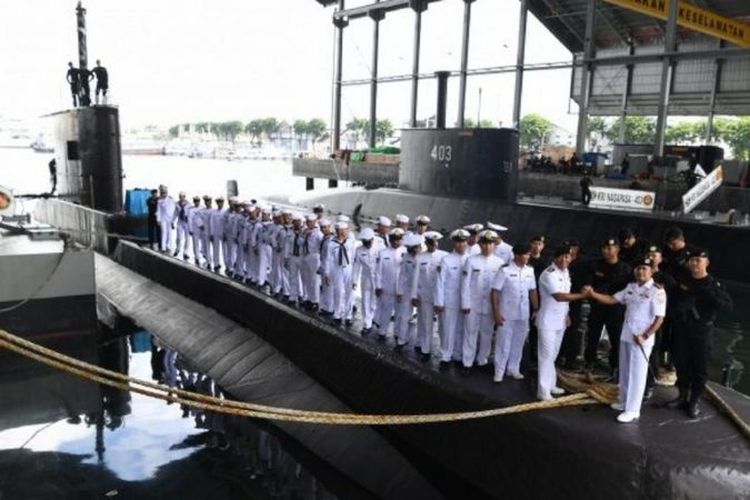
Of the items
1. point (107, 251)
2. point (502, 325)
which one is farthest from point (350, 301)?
point (107, 251)

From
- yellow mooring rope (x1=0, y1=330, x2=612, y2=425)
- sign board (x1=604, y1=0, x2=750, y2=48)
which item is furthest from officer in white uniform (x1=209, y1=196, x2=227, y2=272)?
sign board (x1=604, y1=0, x2=750, y2=48)

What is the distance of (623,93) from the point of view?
139 feet

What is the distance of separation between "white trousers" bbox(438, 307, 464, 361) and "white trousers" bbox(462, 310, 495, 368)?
0.51 feet

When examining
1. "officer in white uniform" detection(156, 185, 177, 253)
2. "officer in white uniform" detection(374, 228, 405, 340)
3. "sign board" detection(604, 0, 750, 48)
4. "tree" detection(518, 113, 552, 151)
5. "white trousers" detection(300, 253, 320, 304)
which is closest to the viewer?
"officer in white uniform" detection(374, 228, 405, 340)

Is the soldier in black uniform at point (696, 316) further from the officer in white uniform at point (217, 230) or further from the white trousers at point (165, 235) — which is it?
the white trousers at point (165, 235)

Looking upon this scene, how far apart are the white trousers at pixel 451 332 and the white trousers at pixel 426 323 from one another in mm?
256

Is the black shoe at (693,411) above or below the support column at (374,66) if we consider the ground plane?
below

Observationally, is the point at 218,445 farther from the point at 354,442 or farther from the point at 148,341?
the point at 148,341

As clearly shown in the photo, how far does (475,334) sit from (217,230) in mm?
6919

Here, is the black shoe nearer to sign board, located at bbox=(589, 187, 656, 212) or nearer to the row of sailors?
the row of sailors

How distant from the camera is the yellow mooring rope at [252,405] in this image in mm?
4270

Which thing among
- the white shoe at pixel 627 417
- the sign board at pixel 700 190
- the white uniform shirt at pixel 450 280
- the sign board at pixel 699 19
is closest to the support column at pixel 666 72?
the sign board at pixel 699 19

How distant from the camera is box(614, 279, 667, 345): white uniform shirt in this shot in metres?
5.00

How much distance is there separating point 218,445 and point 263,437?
51 cm
